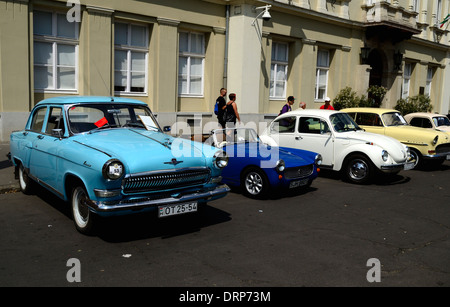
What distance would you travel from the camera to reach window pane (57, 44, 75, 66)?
43.2 ft

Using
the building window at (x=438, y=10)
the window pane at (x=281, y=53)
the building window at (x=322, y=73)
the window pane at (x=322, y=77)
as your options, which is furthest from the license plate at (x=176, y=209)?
the building window at (x=438, y=10)

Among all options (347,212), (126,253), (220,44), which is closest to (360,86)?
(220,44)

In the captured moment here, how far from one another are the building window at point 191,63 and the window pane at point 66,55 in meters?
4.22

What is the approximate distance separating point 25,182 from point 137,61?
26.9 feet

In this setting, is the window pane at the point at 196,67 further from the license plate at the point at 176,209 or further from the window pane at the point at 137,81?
the license plate at the point at 176,209

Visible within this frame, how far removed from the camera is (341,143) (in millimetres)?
10250

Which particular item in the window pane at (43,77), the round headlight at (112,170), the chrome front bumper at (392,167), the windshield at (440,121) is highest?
the window pane at (43,77)

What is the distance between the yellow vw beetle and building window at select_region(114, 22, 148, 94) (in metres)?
7.27

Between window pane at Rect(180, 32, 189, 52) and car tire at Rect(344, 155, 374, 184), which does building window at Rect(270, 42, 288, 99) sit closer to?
window pane at Rect(180, 32, 189, 52)

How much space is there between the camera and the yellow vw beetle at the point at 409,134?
39.2 ft

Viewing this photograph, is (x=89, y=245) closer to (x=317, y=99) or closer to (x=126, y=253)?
(x=126, y=253)

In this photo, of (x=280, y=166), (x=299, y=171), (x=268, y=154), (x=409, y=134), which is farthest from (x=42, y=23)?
(x=409, y=134)
